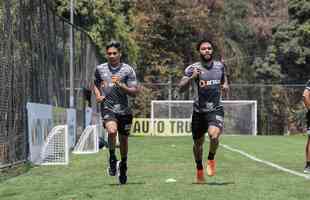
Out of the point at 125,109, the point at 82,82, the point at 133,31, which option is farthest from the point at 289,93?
the point at 125,109

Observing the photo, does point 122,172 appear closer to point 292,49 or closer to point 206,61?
point 206,61

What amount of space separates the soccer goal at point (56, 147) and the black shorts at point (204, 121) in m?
6.27

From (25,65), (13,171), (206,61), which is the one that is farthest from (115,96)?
(25,65)

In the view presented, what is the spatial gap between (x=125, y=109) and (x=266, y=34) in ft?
171

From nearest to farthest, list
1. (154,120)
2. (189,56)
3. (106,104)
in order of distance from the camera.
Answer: (106,104) < (154,120) < (189,56)

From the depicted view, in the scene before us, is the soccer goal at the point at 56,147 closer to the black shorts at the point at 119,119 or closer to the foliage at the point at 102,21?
the black shorts at the point at 119,119

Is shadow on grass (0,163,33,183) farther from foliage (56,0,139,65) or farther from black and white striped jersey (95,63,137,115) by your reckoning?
foliage (56,0,139,65)

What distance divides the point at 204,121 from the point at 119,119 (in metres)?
1.27

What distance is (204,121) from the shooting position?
418 inches

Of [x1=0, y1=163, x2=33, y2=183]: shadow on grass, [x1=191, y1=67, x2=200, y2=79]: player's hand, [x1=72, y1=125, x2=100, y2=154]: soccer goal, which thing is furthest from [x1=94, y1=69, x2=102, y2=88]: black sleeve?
[x1=72, y1=125, x2=100, y2=154]: soccer goal

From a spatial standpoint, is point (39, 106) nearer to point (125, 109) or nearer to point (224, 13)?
point (125, 109)

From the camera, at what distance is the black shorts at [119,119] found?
10.4 m

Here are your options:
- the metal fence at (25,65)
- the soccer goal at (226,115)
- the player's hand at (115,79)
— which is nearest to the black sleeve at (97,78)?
the player's hand at (115,79)

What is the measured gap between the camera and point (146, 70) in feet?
172
